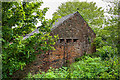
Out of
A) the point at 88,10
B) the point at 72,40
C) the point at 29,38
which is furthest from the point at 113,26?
the point at 88,10

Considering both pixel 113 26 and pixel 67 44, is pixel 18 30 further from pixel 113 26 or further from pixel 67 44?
pixel 113 26

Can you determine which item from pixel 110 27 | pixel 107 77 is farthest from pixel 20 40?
pixel 110 27

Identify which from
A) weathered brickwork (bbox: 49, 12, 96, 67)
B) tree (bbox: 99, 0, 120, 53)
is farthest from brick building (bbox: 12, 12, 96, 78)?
tree (bbox: 99, 0, 120, 53)

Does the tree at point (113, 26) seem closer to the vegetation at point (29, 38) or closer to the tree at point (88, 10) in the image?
the vegetation at point (29, 38)

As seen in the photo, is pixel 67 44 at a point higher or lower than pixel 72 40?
lower

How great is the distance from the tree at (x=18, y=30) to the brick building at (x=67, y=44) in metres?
0.79

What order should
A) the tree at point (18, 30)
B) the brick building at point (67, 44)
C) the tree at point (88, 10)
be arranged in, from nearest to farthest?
the tree at point (18, 30)
the brick building at point (67, 44)
the tree at point (88, 10)

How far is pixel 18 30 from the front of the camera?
3.43 meters

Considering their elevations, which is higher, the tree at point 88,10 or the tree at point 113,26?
the tree at point 88,10

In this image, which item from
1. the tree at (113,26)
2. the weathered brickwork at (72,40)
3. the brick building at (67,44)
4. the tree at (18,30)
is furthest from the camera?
the weathered brickwork at (72,40)

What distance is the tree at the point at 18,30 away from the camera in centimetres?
304

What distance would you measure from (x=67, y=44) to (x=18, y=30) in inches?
116

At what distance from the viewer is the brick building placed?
15.5ft

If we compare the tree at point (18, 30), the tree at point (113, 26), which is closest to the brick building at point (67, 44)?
the tree at point (18, 30)
